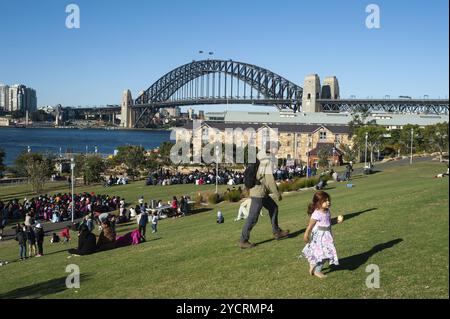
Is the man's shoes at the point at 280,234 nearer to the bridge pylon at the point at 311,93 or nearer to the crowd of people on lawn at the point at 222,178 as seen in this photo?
the crowd of people on lawn at the point at 222,178

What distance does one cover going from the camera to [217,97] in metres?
141

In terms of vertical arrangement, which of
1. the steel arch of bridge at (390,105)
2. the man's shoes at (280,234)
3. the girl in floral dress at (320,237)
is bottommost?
the man's shoes at (280,234)

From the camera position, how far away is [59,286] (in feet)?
26.6

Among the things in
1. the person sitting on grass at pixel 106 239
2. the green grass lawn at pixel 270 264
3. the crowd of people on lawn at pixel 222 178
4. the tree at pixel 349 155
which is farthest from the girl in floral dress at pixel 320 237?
the tree at pixel 349 155

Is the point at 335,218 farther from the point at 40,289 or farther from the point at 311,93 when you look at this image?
the point at 311,93

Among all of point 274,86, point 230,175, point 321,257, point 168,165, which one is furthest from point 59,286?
point 274,86

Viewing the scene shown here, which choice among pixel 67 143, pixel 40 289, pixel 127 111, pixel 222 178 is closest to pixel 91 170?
pixel 222 178

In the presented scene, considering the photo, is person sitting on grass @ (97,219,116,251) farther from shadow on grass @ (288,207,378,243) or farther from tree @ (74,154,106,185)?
tree @ (74,154,106,185)

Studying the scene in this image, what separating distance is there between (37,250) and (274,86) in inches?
5288

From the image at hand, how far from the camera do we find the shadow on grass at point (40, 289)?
7828mm

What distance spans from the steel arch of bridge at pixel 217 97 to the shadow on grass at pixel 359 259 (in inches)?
4633

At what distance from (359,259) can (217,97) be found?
134891 mm

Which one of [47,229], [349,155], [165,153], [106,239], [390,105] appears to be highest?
[390,105]
